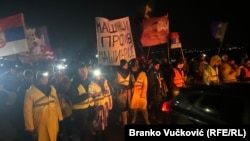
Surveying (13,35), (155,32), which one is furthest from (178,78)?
(13,35)

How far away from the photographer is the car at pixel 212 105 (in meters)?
5.29

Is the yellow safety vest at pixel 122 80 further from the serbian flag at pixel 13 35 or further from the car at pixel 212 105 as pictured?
the car at pixel 212 105

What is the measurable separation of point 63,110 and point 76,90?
640 mm

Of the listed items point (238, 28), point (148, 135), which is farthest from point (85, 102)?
point (238, 28)

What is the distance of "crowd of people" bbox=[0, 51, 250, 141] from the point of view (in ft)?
25.4

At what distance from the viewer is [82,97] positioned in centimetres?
865

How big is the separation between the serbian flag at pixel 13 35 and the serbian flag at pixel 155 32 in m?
3.79

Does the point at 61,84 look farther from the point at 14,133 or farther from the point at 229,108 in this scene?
the point at 229,108

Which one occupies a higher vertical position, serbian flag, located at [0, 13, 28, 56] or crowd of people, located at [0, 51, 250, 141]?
serbian flag, located at [0, 13, 28, 56]

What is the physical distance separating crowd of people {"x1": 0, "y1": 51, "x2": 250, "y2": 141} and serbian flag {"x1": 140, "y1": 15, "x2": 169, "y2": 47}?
65 centimetres

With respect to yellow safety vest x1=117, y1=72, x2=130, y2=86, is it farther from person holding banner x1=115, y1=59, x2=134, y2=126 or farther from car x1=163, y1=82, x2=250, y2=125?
car x1=163, y1=82, x2=250, y2=125

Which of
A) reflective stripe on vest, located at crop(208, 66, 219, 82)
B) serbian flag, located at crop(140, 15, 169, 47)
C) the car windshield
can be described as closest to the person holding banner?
serbian flag, located at crop(140, 15, 169, 47)

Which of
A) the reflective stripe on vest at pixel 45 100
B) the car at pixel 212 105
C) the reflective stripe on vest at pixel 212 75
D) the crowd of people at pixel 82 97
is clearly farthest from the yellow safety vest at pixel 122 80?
the car at pixel 212 105

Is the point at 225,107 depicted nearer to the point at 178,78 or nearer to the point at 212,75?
the point at 178,78
